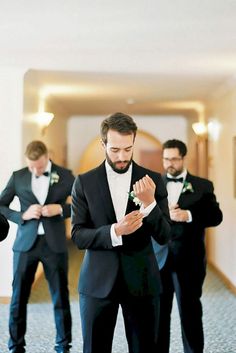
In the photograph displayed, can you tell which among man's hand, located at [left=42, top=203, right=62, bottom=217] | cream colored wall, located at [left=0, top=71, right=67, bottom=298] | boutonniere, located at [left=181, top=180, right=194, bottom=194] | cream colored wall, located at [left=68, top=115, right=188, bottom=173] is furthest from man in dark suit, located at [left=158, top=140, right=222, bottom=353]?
cream colored wall, located at [left=68, top=115, right=188, bottom=173]

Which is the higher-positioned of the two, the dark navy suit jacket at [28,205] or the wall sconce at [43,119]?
the wall sconce at [43,119]

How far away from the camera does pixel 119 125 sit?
2.39m

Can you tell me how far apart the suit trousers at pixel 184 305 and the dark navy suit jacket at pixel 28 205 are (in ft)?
3.12

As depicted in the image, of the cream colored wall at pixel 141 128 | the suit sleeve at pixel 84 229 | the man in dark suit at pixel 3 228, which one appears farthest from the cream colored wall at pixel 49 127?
the suit sleeve at pixel 84 229

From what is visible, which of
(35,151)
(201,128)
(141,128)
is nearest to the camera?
(35,151)

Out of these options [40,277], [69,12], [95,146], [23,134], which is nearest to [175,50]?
[69,12]

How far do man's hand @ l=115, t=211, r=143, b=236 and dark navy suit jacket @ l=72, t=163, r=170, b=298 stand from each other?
0.22ft

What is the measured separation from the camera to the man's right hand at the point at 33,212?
3.98 m

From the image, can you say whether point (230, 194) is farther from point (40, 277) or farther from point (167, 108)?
point (167, 108)

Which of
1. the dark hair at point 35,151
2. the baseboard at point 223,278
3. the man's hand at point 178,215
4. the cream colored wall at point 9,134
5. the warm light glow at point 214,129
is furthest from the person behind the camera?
Answer: the warm light glow at point 214,129

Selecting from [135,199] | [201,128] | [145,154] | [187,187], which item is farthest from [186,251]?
[145,154]

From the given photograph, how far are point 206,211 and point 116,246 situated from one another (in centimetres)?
137

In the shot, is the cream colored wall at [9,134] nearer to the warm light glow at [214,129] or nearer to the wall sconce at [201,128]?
the warm light glow at [214,129]

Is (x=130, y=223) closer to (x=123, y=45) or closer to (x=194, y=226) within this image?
(x=194, y=226)
